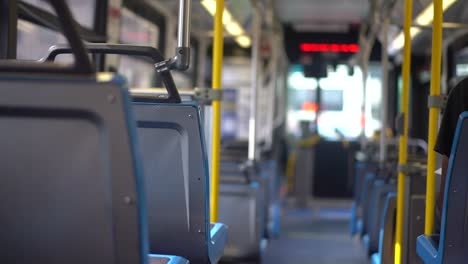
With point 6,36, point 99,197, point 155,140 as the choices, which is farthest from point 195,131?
point 6,36

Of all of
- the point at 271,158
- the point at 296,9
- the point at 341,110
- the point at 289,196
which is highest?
the point at 296,9

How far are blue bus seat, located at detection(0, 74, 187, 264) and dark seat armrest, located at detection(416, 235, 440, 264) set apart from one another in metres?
1.23

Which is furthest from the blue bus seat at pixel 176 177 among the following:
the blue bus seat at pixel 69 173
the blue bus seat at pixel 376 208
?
the blue bus seat at pixel 376 208

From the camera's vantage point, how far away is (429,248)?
2.29 meters

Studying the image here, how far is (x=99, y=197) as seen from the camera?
4.46 ft

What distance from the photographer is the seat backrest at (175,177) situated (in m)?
2.11

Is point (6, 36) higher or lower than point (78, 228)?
higher

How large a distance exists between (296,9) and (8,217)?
31.5ft

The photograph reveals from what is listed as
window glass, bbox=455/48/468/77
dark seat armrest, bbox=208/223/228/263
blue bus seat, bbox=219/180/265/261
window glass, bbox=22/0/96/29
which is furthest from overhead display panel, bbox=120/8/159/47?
dark seat armrest, bbox=208/223/228/263

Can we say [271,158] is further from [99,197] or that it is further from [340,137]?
[99,197]

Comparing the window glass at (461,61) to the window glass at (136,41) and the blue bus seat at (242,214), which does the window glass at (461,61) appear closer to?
the blue bus seat at (242,214)

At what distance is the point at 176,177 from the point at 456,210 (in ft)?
3.23

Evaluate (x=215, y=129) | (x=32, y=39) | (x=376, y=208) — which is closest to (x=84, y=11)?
(x=32, y=39)

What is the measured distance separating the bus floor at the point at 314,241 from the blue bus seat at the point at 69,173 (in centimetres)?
387
